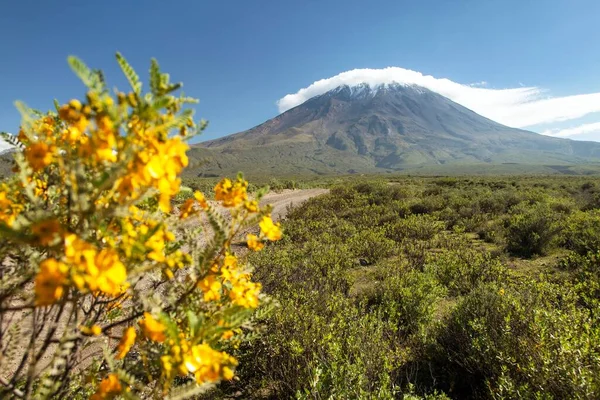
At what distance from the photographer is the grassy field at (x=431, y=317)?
2924mm

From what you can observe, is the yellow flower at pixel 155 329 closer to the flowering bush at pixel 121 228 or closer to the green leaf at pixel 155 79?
the flowering bush at pixel 121 228

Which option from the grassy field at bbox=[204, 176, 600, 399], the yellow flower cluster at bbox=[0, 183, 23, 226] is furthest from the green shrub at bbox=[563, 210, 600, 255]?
the yellow flower cluster at bbox=[0, 183, 23, 226]

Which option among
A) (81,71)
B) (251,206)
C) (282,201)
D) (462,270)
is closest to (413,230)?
(462,270)

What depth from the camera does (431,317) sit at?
477cm

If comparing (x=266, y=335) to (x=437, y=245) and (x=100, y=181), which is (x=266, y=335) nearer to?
(x=100, y=181)

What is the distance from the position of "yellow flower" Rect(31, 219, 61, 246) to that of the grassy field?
42.3 inches

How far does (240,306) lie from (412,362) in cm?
338

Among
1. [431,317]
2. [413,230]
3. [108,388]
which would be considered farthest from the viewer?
[413,230]

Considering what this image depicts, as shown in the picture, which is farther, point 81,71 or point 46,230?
point 81,71

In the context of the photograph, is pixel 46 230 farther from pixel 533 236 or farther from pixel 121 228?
pixel 533 236

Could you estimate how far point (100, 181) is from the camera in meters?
0.98

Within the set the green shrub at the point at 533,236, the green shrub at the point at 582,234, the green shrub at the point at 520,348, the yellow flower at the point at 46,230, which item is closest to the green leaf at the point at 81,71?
the yellow flower at the point at 46,230

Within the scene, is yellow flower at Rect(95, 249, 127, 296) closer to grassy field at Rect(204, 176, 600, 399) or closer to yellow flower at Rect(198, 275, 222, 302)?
yellow flower at Rect(198, 275, 222, 302)

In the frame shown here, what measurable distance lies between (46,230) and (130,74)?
0.61 metres
